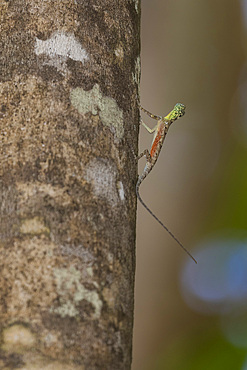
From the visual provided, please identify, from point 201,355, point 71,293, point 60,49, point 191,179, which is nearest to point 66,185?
point 71,293

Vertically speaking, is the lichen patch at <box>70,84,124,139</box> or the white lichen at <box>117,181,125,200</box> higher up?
the lichen patch at <box>70,84,124,139</box>

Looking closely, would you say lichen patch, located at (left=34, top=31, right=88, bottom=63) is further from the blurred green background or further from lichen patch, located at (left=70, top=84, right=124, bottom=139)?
the blurred green background

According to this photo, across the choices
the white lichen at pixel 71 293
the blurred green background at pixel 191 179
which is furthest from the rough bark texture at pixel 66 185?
the blurred green background at pixel 191 179

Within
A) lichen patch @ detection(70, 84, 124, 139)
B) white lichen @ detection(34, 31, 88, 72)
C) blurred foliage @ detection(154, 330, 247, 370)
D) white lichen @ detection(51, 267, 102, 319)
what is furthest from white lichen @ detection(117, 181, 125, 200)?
blurred foliage @ detection(154, 330, 247, 370)

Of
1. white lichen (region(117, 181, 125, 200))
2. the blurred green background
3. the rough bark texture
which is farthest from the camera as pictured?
the blurred green background

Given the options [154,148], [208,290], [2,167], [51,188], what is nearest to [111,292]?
[51,188]
